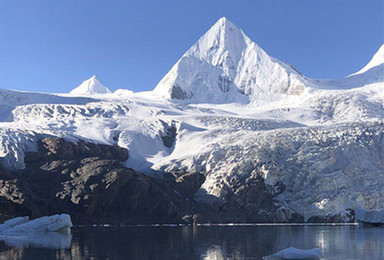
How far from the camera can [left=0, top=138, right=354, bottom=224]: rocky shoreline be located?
74438 mm

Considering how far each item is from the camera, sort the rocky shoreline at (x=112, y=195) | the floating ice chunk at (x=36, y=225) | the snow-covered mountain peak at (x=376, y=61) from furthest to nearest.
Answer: the snow-covered mountain peak at (x=376, y=61) < the rocky shoreline at (x=112, y=195) < the floating ice chunk at (x=36, y=225)

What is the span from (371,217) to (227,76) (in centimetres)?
11378

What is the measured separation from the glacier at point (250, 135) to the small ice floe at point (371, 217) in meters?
11.1

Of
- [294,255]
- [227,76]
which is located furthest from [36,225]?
[227,76]

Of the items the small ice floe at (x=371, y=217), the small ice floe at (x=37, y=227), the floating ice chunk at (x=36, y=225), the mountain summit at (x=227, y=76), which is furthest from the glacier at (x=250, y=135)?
the small ice floe at (x=37, y=227)

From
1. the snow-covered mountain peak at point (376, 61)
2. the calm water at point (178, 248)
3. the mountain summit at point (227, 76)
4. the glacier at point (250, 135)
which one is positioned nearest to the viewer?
the calm water at point (178, 248)

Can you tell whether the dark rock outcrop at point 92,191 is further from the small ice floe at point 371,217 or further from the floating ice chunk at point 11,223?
the small ice floe at point 371,217

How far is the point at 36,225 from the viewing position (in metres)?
57.6

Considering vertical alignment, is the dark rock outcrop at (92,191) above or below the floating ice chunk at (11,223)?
above

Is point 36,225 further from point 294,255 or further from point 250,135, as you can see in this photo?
point 250,135

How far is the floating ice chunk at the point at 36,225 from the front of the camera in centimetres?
5636

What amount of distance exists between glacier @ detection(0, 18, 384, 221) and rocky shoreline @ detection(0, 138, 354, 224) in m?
0.92

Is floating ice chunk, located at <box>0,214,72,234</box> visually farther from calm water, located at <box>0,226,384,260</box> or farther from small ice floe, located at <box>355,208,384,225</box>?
small ice floe, located at <box>355,208,384,225</box>

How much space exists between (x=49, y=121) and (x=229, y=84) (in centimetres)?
7900
